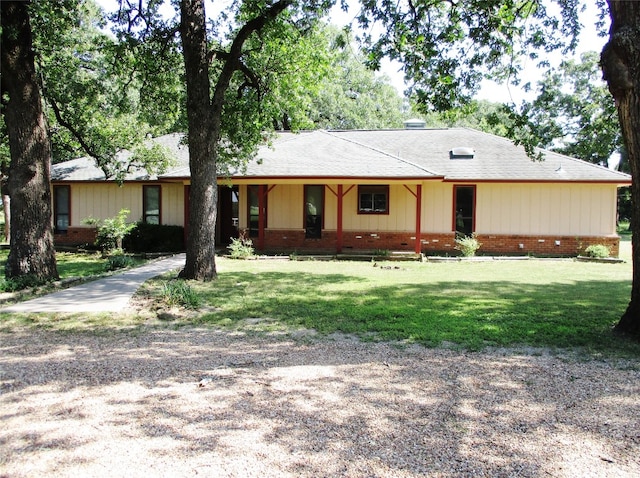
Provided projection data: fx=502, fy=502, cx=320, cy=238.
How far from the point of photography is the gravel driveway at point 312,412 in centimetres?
311

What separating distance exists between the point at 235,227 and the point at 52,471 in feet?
53.9

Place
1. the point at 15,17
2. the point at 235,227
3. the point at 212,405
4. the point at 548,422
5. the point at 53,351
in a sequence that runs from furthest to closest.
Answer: the point at 235,227
the point at 15,17
the point at 53,351
the point at 212,405
the point at 548,422

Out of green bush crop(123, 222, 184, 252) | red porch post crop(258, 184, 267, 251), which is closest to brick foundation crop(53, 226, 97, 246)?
green bush crop(123, 222, 184, 252)

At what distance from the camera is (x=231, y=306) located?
8320 mm

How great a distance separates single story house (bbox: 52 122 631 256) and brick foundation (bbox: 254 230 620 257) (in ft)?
0.12

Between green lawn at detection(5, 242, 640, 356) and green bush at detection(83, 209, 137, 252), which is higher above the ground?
green bush at detection(83, 209, 137, 252)

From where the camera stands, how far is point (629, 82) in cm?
580

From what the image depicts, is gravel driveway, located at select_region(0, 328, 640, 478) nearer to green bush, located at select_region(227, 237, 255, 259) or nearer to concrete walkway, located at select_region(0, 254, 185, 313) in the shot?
concrete walkway, located at select_region(0, 254, 185, 313)

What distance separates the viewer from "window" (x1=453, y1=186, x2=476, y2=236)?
18062 millimetres

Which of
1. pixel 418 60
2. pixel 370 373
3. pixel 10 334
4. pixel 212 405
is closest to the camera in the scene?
pixel 212 405

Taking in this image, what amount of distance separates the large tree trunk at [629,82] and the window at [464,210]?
39.3ft

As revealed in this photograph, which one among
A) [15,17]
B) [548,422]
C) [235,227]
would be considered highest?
[15,17]

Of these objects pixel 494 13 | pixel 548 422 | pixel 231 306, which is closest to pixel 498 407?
pixel 548 422

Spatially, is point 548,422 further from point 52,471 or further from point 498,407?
point 52,471
